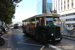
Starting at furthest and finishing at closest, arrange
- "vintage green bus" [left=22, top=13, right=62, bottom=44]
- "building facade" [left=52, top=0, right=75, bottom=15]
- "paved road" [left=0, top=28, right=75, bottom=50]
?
"building facade" [left=52, top=0, right=75, bottom=15] → "vintage green bus" [left=22, top=13, right=62, bottom=44] → "paved road" [left=0, top=28, right=75, bottom=50]

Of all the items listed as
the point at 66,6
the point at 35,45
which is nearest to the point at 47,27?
the point at 35,45

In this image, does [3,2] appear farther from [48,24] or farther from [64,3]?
[64,3]

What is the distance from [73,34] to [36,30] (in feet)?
18.3

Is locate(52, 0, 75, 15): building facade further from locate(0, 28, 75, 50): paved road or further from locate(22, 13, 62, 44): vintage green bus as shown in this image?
locate(0, 28, 75, 50): paved road

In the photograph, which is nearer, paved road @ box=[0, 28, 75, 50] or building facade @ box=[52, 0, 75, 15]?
paved road @ box=[0, 28, 75, 50]

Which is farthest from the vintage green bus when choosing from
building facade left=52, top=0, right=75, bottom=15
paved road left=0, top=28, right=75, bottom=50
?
building facade left=52, top=0, right=75, bottom=15

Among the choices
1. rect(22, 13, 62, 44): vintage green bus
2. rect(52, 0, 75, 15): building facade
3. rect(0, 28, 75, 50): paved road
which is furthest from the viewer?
rect(52, 0, 75, 15): building facade

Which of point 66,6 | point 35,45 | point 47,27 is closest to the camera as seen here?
point 35,45

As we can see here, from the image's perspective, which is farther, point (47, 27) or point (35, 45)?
point (47, 27)

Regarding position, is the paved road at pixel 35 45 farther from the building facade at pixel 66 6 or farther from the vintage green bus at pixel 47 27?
the building facade at pixel 66 6

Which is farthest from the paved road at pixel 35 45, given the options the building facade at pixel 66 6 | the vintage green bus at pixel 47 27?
the building facade at pixel 66 6

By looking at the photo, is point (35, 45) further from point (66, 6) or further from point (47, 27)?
point (66, 6)

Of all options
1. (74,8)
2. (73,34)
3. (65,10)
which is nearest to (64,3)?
(65,10)

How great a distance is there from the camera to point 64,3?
141 ft
